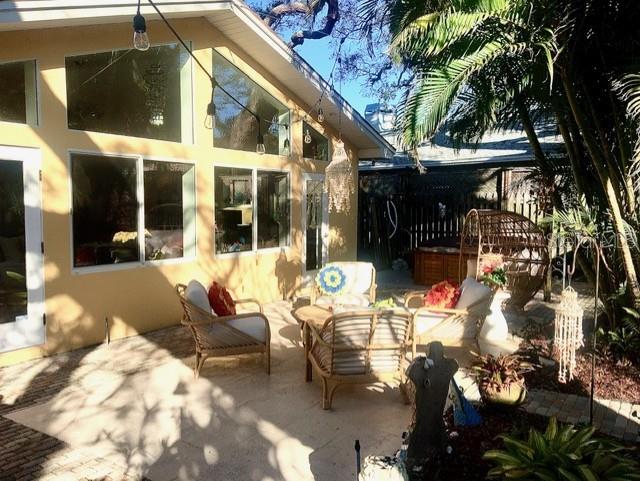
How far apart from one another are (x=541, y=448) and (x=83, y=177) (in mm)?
6079

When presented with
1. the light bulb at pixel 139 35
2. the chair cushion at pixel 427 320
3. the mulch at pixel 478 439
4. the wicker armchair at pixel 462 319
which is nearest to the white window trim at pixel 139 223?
the light bulb at pixel 139 35

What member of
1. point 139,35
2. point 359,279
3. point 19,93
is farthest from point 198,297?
point 359,279

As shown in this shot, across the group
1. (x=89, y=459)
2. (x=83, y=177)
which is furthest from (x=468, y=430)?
(x=83, y=177)

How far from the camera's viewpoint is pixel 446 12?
4902mm

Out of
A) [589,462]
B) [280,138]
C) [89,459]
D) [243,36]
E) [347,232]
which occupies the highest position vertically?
[243,36]

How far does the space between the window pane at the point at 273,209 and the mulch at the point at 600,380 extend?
5.66 m

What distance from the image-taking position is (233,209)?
8.87m

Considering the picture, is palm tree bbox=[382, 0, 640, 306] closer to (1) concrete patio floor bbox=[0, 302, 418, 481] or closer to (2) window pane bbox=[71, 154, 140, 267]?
(1) concrete patio floor bbox=[0, 302, 418, 481]

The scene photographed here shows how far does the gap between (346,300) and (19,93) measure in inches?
190

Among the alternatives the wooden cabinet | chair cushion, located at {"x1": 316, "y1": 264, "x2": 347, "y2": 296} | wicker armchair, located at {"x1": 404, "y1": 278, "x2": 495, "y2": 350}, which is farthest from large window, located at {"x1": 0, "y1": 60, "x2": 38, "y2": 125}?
the wooden cabinet

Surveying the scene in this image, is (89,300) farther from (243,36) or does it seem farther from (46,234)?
(243,36)

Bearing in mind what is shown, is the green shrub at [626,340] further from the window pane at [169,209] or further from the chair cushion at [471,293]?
the window pane at [169,209]

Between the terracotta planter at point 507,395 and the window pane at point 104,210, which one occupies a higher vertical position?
the window pane at point 104,210

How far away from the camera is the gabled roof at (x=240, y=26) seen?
5.25 metres
